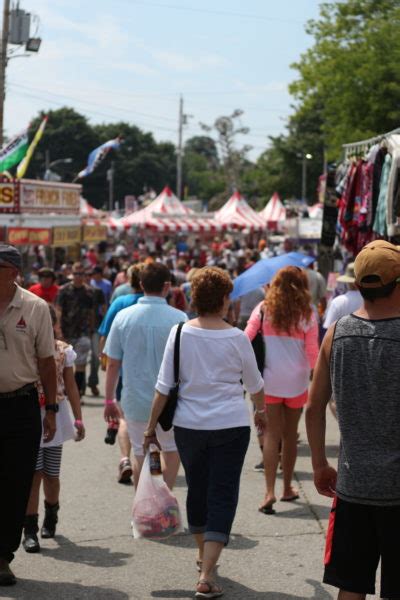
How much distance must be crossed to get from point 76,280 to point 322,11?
55.6 feet

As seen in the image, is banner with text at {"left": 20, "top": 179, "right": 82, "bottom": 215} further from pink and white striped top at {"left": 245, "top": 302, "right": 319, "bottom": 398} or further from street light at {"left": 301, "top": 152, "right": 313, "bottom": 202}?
street light at {"left": 301, "top": 152, "right": 313, "bottom": 202}

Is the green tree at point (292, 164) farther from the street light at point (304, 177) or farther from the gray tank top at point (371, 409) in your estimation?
the gray tank top at point (371, 409)

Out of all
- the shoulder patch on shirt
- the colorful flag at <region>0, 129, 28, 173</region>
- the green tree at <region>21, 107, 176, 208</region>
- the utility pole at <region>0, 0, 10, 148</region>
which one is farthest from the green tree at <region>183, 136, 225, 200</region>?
the shoulder patch on shirt

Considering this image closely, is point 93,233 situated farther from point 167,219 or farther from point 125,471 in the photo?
point 125,471

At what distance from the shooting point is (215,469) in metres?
5.42

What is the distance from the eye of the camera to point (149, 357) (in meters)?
6.67

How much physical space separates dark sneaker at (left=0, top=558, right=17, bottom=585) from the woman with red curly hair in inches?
88.3

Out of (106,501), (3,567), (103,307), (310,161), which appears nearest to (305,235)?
(103,307)

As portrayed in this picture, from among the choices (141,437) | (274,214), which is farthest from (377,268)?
(274,214)

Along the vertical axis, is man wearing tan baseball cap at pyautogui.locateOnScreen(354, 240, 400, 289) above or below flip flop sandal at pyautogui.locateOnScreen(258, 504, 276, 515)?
above

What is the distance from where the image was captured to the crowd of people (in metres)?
3.86

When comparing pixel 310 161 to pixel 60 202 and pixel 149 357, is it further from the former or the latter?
pixel 149 357

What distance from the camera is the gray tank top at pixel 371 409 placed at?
3.81 meters

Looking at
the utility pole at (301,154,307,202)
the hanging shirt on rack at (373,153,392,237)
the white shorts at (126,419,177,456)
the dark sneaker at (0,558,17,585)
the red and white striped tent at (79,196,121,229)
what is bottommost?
the dark sneaker at (0,558,17,585)
